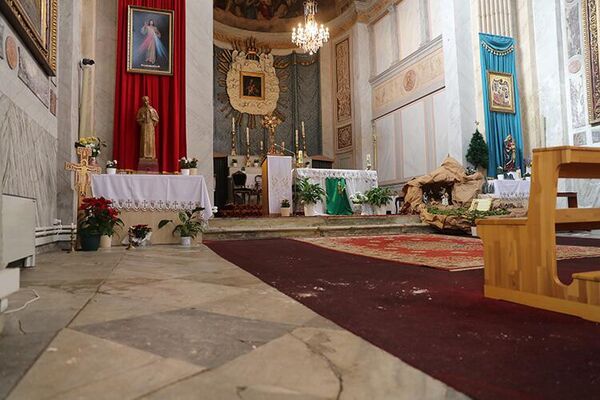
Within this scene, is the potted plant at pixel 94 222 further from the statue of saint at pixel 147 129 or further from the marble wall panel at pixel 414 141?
the marble wall panel at pixel 414 141

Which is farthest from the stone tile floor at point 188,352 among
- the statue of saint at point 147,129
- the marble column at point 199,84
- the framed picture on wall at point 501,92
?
the framed picture on wall at point 501,92

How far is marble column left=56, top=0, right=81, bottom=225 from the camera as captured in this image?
194 inches

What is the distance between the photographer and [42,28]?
13.0 feet

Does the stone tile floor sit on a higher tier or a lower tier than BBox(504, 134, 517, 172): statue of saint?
lower

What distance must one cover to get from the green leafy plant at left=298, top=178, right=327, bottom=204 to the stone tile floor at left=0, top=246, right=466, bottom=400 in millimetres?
A: 6369

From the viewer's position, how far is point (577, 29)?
345 inches

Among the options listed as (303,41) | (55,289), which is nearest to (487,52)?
(303,41)

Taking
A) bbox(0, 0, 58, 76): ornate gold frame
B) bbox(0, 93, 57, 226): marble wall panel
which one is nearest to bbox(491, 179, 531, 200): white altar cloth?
bbox(0, 93, 57, 226): marble wall panel

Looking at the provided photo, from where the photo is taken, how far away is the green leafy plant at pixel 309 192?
27.2 feet

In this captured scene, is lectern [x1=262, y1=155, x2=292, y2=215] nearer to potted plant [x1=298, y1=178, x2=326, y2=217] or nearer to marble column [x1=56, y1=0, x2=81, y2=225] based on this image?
potted plant [x1=298, y1=178, x2=326, y2=217]

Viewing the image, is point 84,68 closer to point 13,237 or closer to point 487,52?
point 13,237

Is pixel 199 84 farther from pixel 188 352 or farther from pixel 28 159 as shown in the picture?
pixel 188 352

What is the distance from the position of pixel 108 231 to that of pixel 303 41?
316 inches

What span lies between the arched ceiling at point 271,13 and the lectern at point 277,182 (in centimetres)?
776
